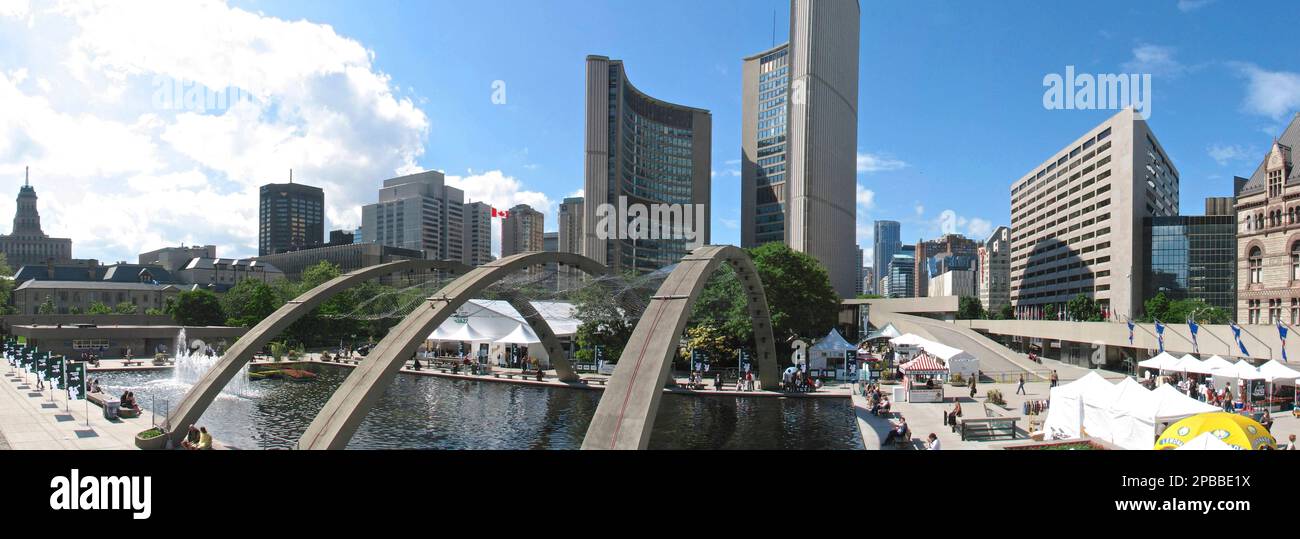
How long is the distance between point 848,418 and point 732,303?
17.8m

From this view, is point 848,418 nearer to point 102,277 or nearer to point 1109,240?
point 1109,240

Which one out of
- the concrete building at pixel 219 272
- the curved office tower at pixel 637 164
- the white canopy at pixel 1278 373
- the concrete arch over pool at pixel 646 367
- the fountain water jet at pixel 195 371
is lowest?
the fountain water jet at pixel 195 371

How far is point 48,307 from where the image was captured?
89.4 meters

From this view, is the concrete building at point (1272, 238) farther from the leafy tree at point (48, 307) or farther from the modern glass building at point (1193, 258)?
the leafy tree at point (48, 307)

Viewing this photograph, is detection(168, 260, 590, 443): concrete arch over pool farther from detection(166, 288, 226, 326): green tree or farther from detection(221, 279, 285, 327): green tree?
detection(166, 288, 226, 326): green tree

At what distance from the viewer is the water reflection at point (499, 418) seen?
23375mm

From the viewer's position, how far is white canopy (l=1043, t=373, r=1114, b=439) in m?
21.4

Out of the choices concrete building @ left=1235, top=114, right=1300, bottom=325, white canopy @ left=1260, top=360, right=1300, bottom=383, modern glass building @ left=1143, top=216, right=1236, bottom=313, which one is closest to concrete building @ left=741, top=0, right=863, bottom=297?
modern glass building @ left=1143, top=216, right=1236, bottom=313

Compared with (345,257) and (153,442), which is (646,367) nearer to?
(153,442)

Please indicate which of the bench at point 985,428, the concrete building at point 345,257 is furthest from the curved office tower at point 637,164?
the bench at point 985,428

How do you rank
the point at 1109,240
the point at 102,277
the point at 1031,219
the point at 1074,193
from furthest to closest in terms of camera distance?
the point at 1031,219
the point at 102,277
the point at 1074,193
the point at 1109,240

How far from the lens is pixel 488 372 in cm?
4456

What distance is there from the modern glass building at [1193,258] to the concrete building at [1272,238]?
3490cm
